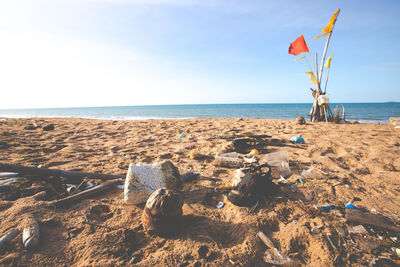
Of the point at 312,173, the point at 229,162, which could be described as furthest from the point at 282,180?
the point at 229,162

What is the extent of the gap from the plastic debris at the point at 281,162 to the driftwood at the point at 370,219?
106 cm

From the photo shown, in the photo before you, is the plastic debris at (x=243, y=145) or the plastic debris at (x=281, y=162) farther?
the plastic debris at (x=243, y=145)

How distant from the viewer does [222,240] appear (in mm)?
1588

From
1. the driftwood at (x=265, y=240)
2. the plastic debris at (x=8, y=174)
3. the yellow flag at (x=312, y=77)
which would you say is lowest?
the driftwood at (x=265, y=240)

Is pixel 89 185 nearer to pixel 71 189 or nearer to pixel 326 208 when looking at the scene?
pixel 71 189

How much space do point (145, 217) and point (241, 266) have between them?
37.2 inches

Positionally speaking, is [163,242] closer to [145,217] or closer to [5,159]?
[145,217]

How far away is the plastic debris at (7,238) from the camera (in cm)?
141

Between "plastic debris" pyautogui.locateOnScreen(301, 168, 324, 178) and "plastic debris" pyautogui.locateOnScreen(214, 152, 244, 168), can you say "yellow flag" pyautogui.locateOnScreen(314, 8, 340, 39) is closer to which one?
"plastic debris" pyautogui.locateOnScreen(301, 168, 324, 178)

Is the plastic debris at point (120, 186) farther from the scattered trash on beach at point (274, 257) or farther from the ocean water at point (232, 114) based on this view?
the ocean water at point (232, 114)

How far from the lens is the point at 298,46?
8.56 m

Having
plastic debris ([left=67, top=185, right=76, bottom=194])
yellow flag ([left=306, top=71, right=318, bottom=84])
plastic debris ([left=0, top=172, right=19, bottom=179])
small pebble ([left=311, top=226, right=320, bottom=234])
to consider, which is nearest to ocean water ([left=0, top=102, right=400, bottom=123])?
yellow flag ([left=306, top=71, right=318, bottom=84])

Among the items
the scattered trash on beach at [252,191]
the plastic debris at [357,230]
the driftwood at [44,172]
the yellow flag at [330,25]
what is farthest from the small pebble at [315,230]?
the yellow flag at [330,25]

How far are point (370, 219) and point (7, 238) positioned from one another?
3.39 metres
